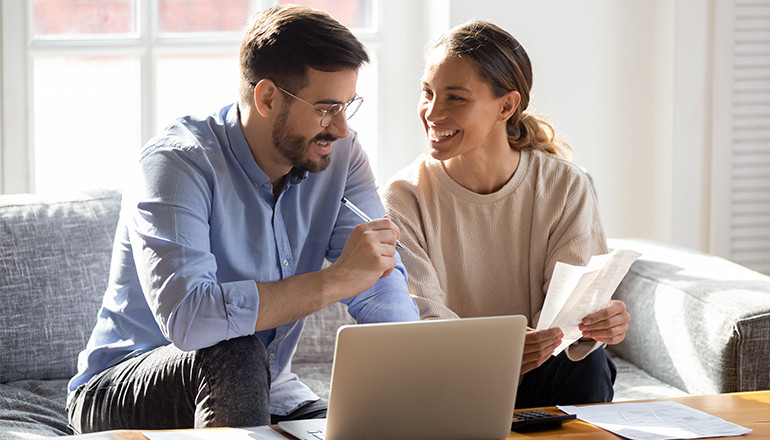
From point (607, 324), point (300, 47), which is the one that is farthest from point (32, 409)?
point (607, 324)

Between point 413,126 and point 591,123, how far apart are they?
0.56 metres

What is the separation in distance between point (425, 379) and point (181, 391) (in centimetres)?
42

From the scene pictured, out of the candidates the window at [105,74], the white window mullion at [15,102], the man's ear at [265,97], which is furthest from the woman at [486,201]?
the white window mullion at [15,102]

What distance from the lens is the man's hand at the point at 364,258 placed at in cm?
147

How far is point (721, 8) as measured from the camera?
9.32ft

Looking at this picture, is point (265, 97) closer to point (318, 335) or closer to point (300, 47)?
point (300, 47)

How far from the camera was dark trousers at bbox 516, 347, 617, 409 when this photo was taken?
1719mm

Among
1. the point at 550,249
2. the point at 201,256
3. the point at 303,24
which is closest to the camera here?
the point at 201,256

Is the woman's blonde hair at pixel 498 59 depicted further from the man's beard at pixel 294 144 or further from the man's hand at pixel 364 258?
the man's hand at pixel 364 258

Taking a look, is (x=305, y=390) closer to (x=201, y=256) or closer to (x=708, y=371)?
(x=201, y=256)

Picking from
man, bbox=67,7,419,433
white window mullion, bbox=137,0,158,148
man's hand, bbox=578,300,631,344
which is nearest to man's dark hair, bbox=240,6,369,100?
man, bbox=67,7,419,433

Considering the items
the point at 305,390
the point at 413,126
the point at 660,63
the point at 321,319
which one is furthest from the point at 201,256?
the point at 660,63

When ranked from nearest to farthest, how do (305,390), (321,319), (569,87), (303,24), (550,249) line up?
(303,24) → (305,390) → (550,249) → (321,319) → (569,87)

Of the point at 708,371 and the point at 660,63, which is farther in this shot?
the point at 660,63
